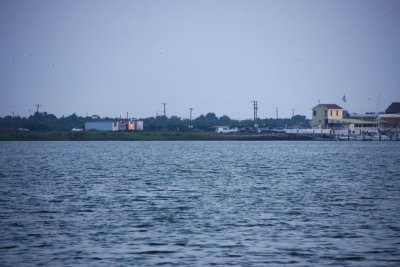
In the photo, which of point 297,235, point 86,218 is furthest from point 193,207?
point 297,235

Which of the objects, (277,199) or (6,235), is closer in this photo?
(6,235)

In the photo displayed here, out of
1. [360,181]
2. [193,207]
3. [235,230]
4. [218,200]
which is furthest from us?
[360,181]

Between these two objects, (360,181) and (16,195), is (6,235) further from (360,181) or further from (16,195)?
(360,181)

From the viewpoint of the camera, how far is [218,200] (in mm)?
40469

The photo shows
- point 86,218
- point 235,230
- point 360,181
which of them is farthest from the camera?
point 360,181

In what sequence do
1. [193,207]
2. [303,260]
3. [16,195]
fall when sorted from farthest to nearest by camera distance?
1. [16,195]
2. [193,207]
3. [303,260]

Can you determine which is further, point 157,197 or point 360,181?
point 360,181

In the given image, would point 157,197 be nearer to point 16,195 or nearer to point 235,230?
point 16,195

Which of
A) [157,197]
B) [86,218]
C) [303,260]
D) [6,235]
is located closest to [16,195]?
[157,197]

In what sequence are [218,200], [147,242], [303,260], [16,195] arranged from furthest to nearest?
[16,195], [218,200], [147,242], [303,260]

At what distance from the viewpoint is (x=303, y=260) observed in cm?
2256

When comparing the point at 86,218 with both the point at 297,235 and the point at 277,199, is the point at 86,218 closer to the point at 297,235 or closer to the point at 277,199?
the point at 297,235

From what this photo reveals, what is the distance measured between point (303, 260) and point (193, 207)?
14.8m

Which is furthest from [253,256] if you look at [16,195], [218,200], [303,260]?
[16,195]
